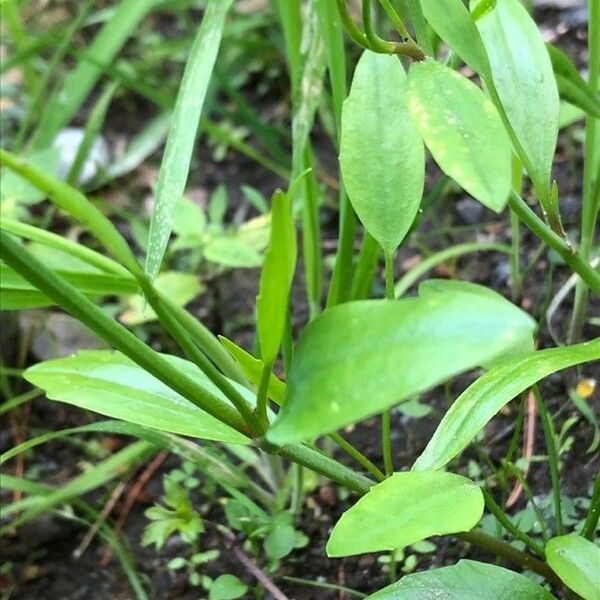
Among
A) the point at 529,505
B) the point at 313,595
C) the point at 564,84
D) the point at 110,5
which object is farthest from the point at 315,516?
the point at 110,5

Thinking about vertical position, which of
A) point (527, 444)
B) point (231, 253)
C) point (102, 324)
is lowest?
point (527, 444)

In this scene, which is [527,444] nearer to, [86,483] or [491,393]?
[491,393]

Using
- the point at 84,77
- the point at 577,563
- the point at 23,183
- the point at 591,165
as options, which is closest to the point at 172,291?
the point at 23,183

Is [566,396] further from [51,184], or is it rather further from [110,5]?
[110,5]

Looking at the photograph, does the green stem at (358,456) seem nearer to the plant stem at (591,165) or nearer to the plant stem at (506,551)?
the plant stem at (506,551)

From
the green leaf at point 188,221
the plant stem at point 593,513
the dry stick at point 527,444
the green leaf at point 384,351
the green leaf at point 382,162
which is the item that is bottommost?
the dry stick at point 527,444

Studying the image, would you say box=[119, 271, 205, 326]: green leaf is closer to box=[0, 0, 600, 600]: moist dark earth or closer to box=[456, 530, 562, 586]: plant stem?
box=[0, 0, 600, 600]: moist dark earth

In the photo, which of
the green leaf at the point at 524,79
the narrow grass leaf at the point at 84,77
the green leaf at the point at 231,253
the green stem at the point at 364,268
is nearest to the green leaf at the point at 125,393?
the green stem at the point at 364,268
